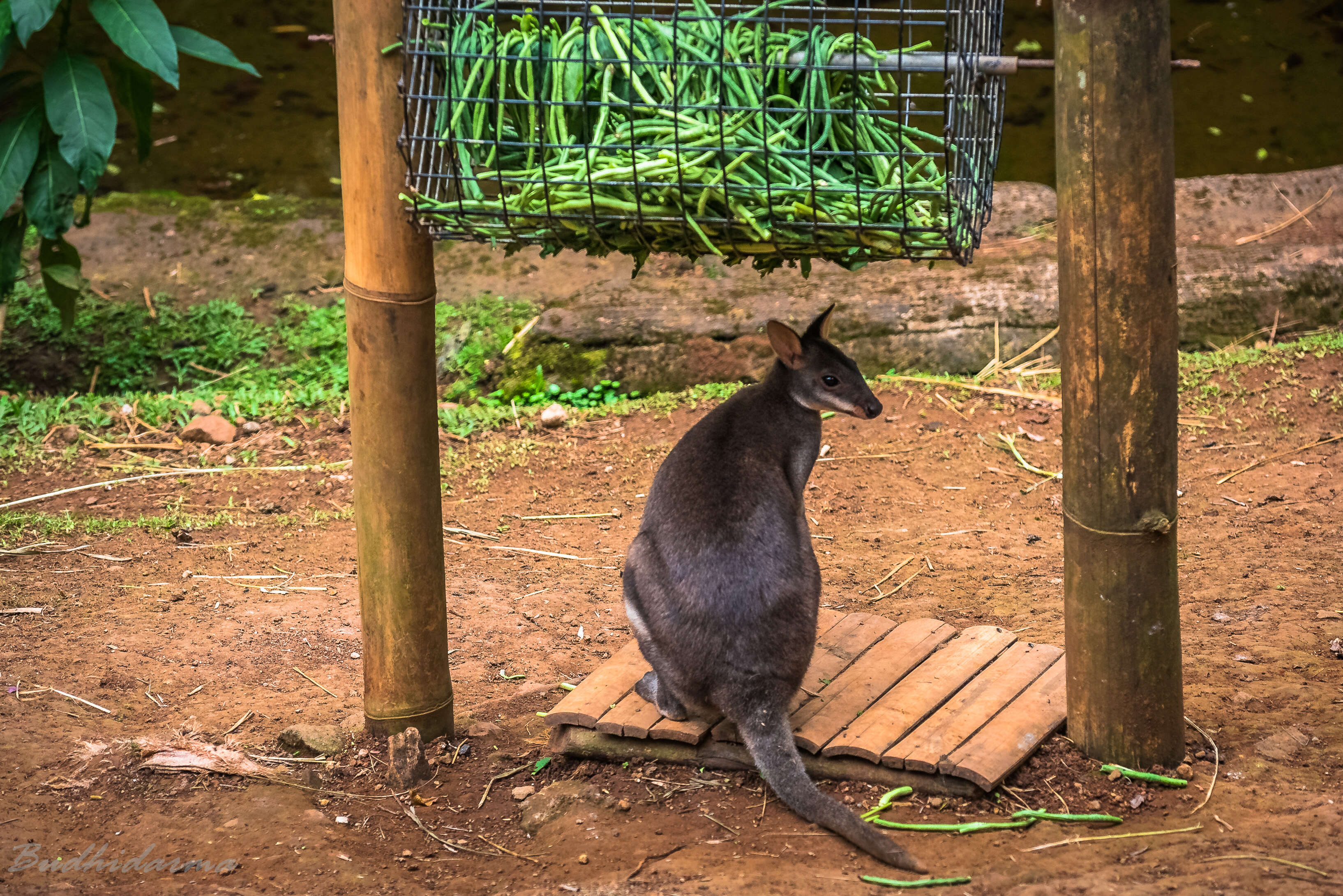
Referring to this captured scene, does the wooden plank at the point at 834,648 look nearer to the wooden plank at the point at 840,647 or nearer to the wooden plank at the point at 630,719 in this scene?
the wooden plank at the point at 840,647

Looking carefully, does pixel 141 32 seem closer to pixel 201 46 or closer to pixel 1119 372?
pixel 201 46

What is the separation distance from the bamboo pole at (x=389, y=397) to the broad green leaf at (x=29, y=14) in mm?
2412

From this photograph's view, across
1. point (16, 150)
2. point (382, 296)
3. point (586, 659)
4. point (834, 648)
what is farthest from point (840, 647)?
point (16, 150)

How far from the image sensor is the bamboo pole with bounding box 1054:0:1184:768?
3121mm

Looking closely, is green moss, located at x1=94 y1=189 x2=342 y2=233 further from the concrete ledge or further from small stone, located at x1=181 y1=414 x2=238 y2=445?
small stone, located at x1=181 y1=414 x2=238 y2=445

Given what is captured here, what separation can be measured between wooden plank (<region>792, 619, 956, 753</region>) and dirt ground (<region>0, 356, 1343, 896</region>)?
0.22 m

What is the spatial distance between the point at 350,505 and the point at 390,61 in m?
3.31

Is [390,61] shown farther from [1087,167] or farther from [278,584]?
[278,584]

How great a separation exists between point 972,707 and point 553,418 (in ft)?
12.4

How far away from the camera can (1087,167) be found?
3.19 metres

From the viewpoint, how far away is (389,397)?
364cm

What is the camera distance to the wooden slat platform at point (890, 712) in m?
3.62

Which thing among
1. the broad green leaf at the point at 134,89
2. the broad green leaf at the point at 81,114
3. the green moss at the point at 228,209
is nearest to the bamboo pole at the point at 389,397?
the broad green leaf at the point at 81,114

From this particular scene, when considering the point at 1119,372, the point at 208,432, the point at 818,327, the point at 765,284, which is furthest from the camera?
the point at 765,284
